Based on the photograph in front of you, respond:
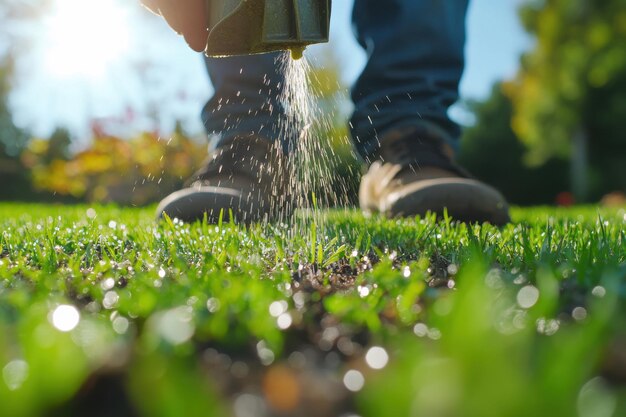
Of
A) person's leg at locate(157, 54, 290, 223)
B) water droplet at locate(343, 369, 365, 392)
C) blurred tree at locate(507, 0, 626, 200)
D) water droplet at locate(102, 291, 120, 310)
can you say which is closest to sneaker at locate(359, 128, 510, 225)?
person's leg at locate(157, 54, 290, 223)

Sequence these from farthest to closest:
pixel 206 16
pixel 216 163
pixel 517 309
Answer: pixel 216 163 → pixel 206 16 → pixel 517 309

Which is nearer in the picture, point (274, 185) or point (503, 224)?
point (503, 224)

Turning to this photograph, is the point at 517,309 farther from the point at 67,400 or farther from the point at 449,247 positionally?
the point at 449,247

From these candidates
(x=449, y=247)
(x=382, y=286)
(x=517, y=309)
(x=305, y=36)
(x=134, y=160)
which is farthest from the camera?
(x=134, y=160)

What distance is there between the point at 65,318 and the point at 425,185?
79.9 inches

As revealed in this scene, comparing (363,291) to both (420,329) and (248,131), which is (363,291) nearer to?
(420,329)

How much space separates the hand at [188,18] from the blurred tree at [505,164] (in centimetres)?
1784

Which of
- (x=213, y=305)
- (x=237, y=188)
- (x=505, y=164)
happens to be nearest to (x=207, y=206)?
(x=237, y=188)

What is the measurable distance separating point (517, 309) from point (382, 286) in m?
0.29

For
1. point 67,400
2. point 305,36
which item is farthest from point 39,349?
point 305,36

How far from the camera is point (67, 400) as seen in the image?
580 mm

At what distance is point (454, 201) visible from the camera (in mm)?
2604

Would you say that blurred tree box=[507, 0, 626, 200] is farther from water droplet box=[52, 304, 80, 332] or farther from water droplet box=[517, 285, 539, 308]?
water droplet box=[52, 304, 80, 332]

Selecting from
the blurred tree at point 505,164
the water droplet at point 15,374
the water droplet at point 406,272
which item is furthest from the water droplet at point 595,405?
the blurred tree at point 505,164
